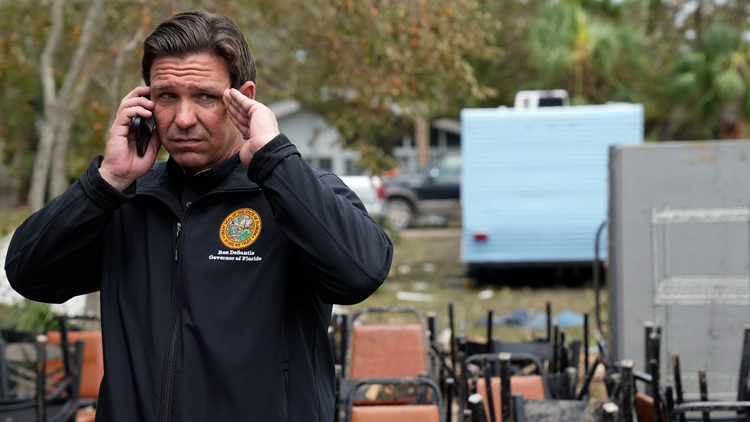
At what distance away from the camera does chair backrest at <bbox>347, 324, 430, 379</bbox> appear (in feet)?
21.1

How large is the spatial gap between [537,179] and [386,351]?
8531 mm

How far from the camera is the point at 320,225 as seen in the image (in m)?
2.27

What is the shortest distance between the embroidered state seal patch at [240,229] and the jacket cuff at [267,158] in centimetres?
12

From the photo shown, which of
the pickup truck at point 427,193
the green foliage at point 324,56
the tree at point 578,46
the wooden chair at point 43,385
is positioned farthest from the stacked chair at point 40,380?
the pickup truck at point 427,193

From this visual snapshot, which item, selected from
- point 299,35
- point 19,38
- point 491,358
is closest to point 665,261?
point 491,358

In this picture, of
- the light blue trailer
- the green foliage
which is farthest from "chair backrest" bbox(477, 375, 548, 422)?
the light blue trailer

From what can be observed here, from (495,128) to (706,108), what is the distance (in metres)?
8.27

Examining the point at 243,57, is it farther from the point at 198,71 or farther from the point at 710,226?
the point at 710,226

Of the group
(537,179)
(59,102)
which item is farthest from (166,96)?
(537,179)

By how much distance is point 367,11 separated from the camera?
8.84 meters

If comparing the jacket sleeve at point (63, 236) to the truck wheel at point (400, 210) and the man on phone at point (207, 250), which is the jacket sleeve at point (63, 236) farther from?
the truck wheel at point (400, 210)

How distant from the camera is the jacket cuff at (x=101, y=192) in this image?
239 cm

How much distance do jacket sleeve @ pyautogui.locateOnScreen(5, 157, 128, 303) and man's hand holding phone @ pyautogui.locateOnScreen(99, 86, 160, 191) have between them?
0.04 meters

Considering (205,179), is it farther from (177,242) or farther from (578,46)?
(578,46)
